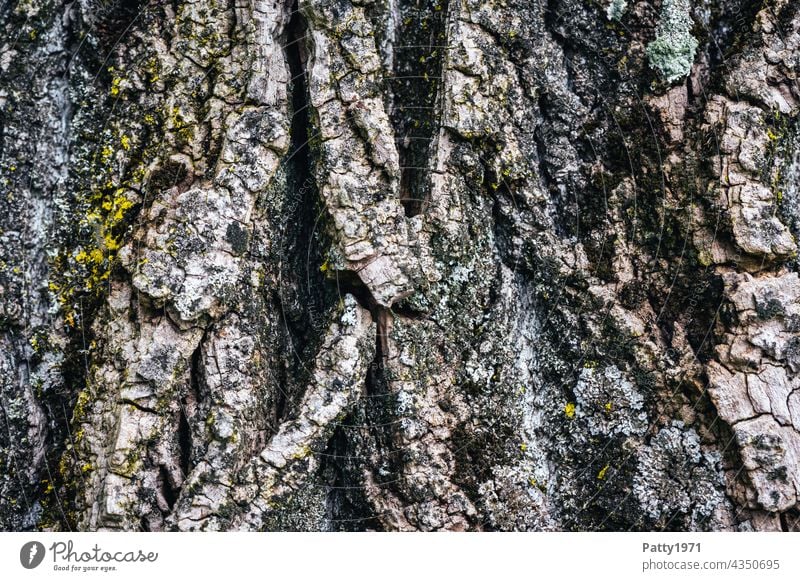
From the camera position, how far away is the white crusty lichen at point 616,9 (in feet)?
9.99

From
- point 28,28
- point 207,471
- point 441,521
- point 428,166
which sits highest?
point 28,28

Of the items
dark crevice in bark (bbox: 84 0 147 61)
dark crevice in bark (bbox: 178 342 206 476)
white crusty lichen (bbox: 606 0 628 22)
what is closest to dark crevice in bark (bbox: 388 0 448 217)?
white crusty lichen (bbox: 606 0 628 22)

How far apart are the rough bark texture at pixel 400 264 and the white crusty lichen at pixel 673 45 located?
10mm

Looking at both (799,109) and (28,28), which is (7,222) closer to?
(28,28)

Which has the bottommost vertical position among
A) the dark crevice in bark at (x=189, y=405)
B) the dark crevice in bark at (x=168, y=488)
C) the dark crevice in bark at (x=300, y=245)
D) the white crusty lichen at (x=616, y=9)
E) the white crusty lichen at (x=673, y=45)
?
the dark crevice in bark at (x=168, y=488)

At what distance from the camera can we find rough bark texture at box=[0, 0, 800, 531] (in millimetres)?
2742

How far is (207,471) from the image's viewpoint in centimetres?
266

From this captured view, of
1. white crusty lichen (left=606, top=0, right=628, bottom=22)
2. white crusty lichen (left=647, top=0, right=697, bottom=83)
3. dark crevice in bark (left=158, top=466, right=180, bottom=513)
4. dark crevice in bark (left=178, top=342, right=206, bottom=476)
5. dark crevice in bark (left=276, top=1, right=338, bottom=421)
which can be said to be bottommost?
dark crevice in bark (left=158, top=466, right=180, bottom=513)

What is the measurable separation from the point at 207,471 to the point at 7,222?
1.32 m

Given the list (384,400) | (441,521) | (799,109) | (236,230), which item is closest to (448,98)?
(236,230)

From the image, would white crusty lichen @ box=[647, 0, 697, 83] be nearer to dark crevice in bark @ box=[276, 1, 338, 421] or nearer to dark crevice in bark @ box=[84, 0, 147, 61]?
dark crevice in bark @ box=[276, 1, 338, 421]
